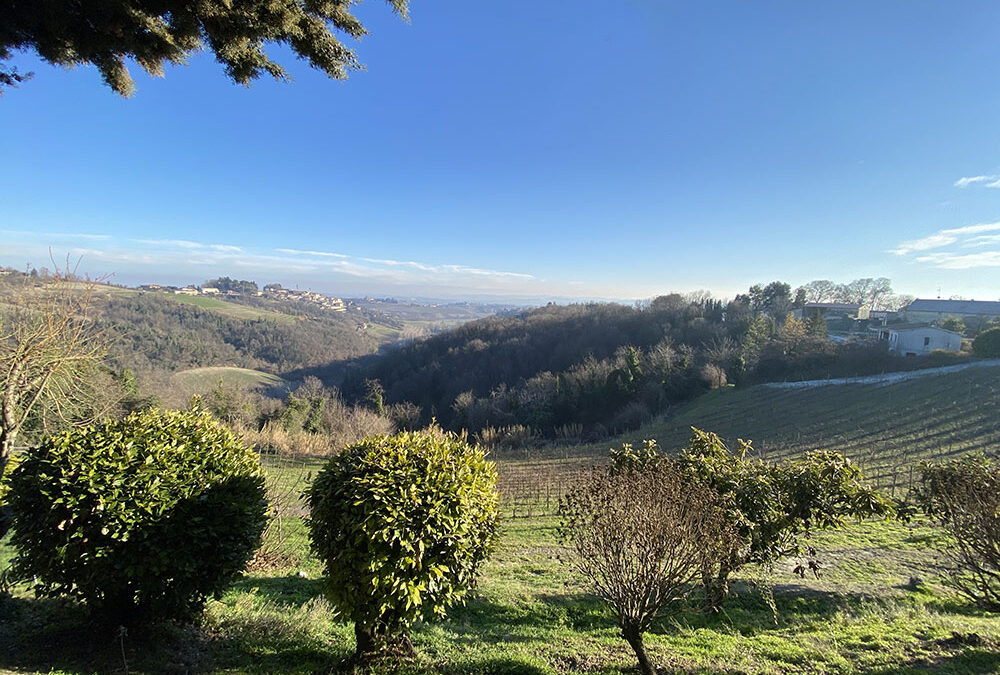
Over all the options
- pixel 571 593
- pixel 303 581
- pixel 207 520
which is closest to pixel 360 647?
pixel 207 520

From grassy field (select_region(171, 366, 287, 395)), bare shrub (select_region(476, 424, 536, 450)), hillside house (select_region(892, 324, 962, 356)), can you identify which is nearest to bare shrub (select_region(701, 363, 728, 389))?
hillside house (select_region(892, 324, 962, 356))

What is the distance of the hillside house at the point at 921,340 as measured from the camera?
122 feet

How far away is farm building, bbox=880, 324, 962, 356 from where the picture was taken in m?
37.2

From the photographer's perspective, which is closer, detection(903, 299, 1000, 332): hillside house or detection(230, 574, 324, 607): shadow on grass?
detection(230, 574, 324, 607): shadow on grass

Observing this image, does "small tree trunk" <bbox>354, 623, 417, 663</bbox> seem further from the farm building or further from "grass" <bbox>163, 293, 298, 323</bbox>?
"grass" <bbox>163, 293, 298, 323</bbox>

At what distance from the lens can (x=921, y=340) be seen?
3869cm

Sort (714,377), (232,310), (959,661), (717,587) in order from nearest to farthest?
(959,661) < (717,587) < (714,377) < (232,310)

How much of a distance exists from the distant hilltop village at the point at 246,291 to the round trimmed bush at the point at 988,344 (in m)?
130

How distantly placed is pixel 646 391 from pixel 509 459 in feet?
76.2

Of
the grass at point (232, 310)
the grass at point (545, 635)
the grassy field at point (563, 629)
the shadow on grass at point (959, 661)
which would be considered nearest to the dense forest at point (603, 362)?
the grass at point (232, 310)

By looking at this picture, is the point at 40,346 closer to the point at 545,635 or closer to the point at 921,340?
the point at 545,635

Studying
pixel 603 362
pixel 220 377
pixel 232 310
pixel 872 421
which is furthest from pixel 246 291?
pixel 872 421

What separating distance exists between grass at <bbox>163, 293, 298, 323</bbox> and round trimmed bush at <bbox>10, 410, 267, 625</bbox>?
3892 inches

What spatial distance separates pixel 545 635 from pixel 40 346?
274 inches
